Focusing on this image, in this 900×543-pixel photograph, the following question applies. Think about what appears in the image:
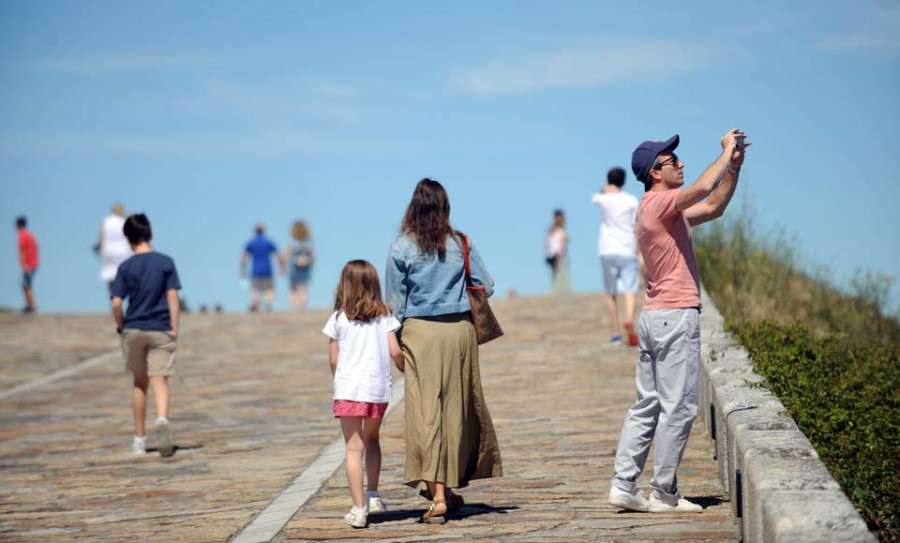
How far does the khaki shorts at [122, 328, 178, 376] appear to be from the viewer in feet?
36.5

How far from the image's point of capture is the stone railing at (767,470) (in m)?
4.83

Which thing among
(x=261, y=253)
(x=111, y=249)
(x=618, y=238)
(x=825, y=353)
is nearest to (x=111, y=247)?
(x=111, y=249)

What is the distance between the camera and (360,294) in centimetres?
748

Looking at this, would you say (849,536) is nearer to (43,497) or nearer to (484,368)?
(43,497)

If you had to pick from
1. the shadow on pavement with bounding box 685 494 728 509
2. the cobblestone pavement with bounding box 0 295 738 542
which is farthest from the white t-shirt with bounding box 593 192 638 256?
the shadow on pavement with bounding box 685 494 728 509

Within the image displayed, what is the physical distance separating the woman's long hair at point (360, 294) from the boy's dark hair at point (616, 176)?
Result: 25.8ft

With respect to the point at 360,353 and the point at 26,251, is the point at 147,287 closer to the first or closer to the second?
the point at 360,353

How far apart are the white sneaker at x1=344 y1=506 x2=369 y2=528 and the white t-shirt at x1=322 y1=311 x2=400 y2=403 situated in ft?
2.07

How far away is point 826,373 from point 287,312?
1554 cm

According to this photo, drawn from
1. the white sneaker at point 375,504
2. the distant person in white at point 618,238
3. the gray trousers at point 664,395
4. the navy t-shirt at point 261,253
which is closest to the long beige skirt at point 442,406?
the white sneaker at point 375,504

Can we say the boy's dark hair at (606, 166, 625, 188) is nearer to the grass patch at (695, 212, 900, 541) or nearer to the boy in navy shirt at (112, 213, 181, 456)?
the grass patch at (695, 212, 900, 541)

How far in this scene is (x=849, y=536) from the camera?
468 cm

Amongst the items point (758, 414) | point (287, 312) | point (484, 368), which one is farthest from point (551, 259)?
point (758, 414)

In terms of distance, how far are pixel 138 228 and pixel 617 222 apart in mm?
6069
